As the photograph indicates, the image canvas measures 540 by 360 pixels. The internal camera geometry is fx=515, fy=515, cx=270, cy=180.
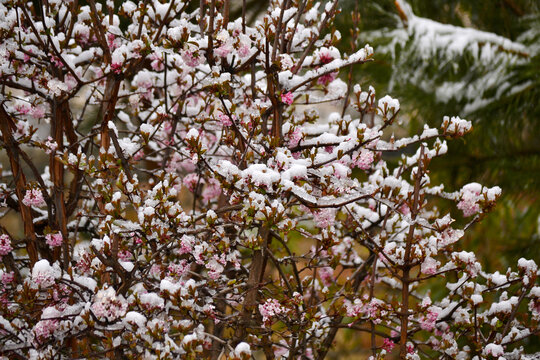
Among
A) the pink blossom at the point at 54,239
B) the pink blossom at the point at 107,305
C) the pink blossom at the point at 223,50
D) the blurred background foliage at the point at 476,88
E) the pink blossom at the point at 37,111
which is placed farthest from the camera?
the blurred background foliage at the point at 476,88

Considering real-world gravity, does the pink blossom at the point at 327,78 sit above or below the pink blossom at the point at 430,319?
above

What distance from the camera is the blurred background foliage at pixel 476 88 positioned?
2711 millimetres

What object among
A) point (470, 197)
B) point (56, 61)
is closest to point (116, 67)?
point (56, 61)

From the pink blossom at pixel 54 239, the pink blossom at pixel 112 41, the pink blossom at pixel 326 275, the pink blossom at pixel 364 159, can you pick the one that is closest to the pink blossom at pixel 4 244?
the pink blossom at pixel 54 239

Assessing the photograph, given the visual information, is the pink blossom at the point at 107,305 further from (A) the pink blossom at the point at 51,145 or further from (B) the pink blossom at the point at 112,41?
(B) the pink blossom at the point at 112,41

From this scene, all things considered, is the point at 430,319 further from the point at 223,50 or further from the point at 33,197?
the point at 33,197

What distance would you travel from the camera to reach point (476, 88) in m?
2.91

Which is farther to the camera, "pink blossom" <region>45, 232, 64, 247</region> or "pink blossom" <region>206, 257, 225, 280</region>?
"pink blossom" <region>45, 232, 64, 247</region>

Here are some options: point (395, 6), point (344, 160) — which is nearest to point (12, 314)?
point (344, 160)

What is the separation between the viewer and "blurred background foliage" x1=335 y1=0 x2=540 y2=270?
271 cm

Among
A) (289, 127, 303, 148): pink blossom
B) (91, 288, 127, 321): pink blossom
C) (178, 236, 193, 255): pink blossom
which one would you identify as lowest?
(91, 288, 127, 321): pink blossom

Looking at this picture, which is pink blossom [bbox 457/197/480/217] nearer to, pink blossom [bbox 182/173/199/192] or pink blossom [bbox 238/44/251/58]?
pink blossom [bbox 238/44/251/58]

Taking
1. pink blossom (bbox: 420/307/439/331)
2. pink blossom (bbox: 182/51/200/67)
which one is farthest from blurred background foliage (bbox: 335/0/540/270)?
pink blossom (bbox: 182/51/200/67)

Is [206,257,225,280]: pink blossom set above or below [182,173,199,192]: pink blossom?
below
